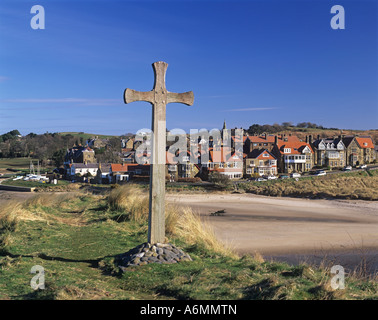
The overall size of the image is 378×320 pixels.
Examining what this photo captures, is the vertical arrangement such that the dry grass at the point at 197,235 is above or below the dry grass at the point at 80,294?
below

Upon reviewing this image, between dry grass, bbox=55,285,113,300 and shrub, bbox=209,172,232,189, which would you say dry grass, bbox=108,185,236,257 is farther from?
shrub, bbox=209,172,232,189

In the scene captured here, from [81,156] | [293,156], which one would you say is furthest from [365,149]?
[81,156]

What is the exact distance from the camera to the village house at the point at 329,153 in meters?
72.5

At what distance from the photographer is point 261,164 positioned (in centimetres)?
6500

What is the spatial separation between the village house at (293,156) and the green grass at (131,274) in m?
59.3

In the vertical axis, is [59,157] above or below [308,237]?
above

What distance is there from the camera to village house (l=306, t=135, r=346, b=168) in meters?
72.5

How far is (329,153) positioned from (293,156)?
10.5m

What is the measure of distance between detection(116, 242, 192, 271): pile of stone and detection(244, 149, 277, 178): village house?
5628 centimetres

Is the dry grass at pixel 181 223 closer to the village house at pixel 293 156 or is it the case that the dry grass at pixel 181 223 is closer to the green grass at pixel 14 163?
the village house at pixel 293 156

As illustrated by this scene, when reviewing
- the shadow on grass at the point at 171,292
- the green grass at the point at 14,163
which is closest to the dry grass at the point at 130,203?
the shadow on grass at the point at 171,292

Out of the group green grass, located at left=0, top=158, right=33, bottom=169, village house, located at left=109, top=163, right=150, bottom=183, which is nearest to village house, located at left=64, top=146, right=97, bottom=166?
green grass, located at left=0, top=158, right=33, bottom=169

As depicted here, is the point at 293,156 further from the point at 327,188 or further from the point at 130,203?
the point at 130,203
